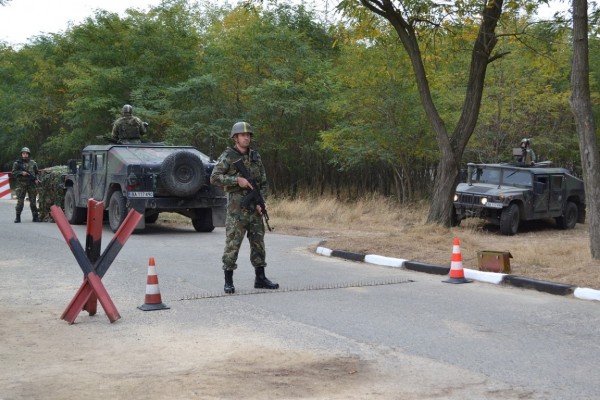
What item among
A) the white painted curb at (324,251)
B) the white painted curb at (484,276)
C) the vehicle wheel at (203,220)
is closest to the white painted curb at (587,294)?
the white painted curb at (484,276)

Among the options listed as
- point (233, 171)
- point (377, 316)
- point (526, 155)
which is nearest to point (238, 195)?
point (233, 171)

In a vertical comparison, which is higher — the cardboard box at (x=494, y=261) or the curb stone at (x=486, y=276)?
the cardboard box at (x=494, y=261)

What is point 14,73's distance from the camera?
45.7 m

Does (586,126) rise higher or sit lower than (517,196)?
higher

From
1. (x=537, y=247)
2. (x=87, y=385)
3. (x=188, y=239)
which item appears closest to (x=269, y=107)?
(x=188, y=239)

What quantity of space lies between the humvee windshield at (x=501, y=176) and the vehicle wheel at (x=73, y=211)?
983 centimetres

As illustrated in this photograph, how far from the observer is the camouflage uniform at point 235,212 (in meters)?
9.05

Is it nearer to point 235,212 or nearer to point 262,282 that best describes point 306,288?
point 262,282

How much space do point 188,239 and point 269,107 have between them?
13.4 meters

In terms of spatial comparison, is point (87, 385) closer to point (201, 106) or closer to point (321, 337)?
point (321, 337)

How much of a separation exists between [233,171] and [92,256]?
6.94 ft

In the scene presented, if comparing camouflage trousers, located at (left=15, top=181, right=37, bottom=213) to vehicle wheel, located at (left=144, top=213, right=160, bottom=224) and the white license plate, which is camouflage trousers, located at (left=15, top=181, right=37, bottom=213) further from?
the white license plate

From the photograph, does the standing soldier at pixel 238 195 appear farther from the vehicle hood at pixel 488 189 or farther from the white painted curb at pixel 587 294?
the vehicle hood at pixel 488 189

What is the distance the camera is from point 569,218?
20.9m
